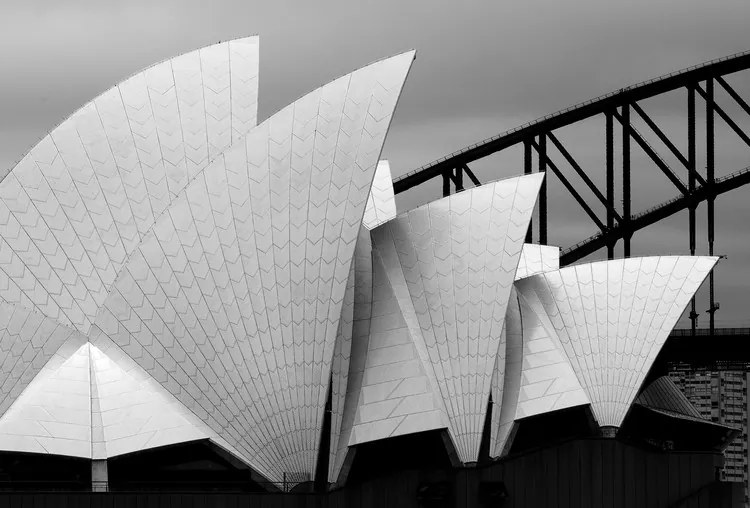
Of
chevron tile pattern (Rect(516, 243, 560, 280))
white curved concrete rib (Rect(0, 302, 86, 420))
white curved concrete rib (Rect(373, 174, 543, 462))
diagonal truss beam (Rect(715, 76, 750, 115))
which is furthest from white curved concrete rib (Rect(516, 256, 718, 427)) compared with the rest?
diagonal truss beam (Rect(715, 76, 750, 115))

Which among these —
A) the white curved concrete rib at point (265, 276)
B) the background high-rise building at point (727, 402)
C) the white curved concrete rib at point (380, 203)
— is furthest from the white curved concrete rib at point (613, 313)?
the background high-rise building at point (727, 402)

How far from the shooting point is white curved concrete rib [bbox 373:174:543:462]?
62.7m

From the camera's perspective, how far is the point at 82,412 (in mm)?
60219

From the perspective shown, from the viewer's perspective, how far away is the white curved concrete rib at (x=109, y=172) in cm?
6550

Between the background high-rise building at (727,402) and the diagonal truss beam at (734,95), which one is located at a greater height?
the diagonal truss beam at (734,95)

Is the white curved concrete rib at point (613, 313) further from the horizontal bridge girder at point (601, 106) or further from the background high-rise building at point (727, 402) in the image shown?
the background high-rise building at point (727, 402)

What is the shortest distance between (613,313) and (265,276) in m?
15.0

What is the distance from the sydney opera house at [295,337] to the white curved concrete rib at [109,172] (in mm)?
100

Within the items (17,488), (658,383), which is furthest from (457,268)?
(658,383)

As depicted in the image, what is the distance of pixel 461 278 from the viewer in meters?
64.3

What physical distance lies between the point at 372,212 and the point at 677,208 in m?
33.7

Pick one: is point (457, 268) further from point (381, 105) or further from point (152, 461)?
point (152, 461)

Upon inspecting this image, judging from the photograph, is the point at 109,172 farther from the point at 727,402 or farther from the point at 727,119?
the point at 727,402

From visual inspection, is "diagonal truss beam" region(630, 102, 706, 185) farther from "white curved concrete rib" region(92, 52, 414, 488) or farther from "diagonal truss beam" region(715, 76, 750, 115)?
"white curved concrete rib" region(92, 52, 414, 488)
